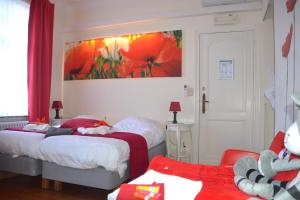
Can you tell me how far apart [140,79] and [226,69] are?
56.4 inches

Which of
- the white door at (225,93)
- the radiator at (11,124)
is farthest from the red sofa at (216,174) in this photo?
the radiator at (11,124)

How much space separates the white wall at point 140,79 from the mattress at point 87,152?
1.73 metres

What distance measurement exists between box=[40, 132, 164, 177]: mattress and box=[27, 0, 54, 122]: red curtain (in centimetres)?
158

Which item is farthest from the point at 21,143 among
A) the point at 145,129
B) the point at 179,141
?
the point at 179,141

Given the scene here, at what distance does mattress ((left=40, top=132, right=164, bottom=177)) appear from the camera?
2424 millimetres

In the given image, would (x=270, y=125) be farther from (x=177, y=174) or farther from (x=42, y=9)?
(x=42, y=9)

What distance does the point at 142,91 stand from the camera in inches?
171

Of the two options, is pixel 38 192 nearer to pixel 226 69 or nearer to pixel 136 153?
pixel 136 153

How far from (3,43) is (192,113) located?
308 cm

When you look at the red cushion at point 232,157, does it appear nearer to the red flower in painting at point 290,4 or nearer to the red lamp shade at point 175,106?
the red flower in painting at point 290,4

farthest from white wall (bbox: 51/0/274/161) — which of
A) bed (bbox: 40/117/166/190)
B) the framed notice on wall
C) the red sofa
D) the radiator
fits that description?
the red sofa

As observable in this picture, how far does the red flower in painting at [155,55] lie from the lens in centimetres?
409

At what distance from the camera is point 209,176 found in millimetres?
1702

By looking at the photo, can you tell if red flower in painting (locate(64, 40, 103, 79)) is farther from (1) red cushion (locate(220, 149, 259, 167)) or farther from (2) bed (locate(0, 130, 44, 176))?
(1) red cushion (locate(220, 149, 259, 167))
